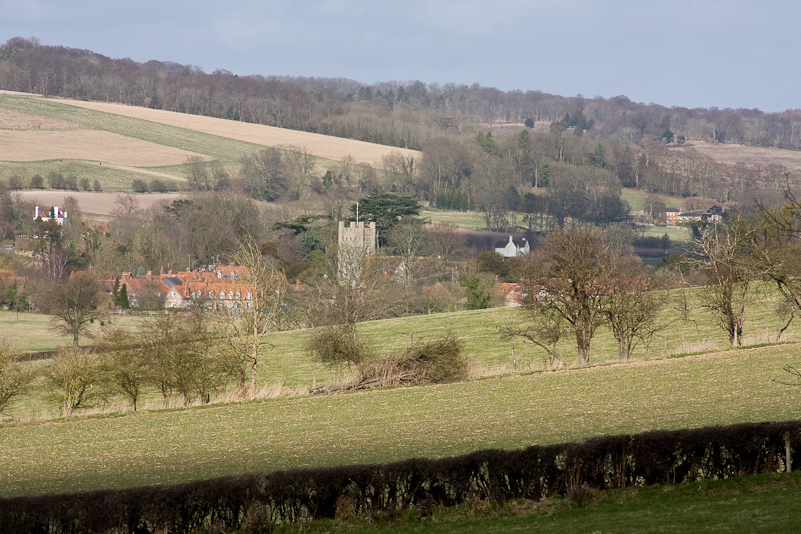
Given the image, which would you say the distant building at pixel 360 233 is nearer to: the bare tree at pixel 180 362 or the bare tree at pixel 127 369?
the bare tree at pixel 180 362

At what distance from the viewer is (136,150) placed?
162750 millimetres

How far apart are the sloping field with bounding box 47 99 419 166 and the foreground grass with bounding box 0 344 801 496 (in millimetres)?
147446

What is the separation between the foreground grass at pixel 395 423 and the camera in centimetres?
1681

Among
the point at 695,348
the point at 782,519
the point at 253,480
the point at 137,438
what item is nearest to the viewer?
the point at 782,519

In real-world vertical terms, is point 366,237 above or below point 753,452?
below

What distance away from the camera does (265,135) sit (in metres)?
187

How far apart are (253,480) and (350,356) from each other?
80.0 feet

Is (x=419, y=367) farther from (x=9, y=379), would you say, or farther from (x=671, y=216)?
(x=671, y=216)

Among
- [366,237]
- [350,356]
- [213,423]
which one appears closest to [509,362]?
[350,356]

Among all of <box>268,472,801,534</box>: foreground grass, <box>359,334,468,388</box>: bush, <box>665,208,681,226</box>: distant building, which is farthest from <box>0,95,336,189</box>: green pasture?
<box>268,472,801,534</box>: foreground grass

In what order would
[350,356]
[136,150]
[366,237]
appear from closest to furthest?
[350,356]
[366,237]
[136,150]

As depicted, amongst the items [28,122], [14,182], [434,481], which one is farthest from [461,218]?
[434,481]

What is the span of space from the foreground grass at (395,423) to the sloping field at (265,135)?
147446 mm

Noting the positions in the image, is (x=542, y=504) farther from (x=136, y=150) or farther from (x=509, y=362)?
(x=136, y=150)
